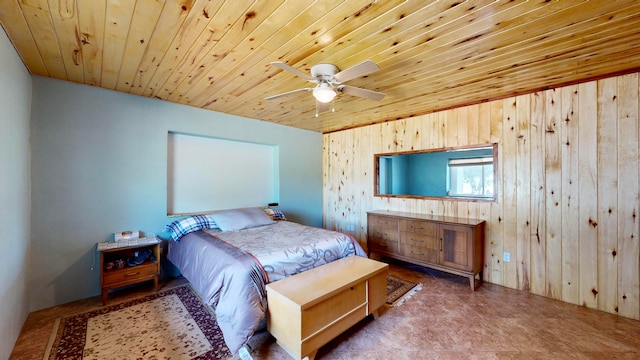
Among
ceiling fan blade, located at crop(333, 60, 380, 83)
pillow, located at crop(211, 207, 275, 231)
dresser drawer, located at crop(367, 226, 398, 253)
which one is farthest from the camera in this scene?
dresser drawer, located at crop(367, 226, 398, 253)

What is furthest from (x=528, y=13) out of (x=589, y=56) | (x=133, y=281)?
(x=133, y=281)

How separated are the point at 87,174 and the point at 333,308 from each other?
2908 mm

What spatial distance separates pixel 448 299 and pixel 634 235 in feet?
5.79

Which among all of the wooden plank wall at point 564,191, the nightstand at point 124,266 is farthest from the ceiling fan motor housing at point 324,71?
the nightstand at point 124,266

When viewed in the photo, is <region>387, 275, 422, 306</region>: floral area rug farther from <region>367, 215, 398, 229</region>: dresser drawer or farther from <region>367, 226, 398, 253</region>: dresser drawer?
<region>367, 215, 398, 229</region>: dresser drawer

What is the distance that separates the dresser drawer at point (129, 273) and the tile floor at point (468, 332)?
257 mm

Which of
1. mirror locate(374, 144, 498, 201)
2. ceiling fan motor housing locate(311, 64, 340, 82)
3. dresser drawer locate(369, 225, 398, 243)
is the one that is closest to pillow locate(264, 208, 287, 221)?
dresser drawer locate(369, 225, 398, 243)

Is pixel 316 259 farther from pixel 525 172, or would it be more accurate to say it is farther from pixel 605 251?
pixel 605 251

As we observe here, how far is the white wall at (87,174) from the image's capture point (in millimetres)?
2467

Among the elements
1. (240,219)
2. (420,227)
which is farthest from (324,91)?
(420,227)

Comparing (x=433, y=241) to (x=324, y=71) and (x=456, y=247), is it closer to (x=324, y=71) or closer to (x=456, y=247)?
(x=456, y=247)

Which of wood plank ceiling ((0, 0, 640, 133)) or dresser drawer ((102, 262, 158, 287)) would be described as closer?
wood plank ceiling ((0, 0, 640, 133))

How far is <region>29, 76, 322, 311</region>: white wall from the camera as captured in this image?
2.47 meters

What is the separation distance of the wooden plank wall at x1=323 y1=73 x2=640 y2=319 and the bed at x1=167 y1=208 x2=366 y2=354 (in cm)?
194
